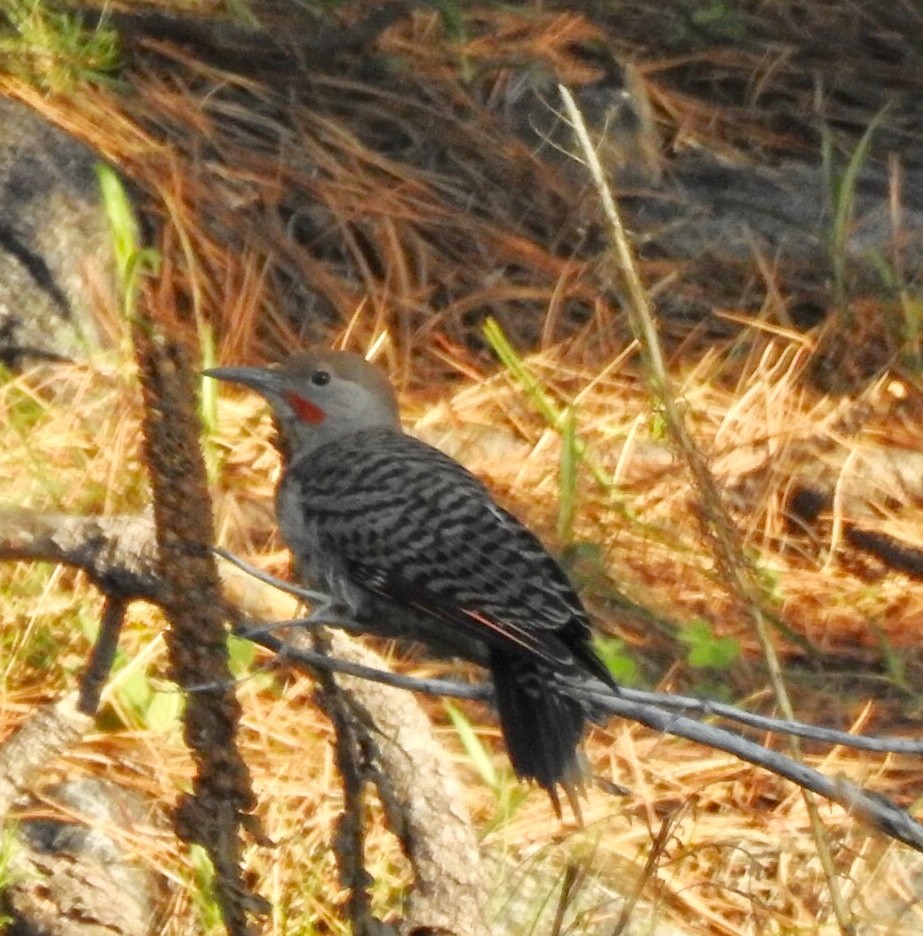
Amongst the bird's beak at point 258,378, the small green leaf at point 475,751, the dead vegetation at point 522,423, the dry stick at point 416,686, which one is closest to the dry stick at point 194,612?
the dry stick at point 416,686

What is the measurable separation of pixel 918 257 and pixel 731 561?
11.4 ft

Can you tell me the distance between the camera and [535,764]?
3.00 m

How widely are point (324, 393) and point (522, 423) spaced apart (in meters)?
1.09

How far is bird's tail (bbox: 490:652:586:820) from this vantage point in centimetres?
300

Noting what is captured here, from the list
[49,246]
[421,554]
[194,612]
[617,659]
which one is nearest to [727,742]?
[194,612]

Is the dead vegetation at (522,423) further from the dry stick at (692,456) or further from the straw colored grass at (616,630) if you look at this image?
the dry stick at (692,456)

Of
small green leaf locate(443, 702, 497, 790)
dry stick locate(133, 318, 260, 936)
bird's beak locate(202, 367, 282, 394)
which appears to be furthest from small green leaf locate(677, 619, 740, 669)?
dry stick locate(133, 318, 260, 936)

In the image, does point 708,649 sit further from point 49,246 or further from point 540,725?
point 49,246

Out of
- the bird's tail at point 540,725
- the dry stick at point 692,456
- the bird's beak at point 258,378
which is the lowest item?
the bird's tail at point 540,725

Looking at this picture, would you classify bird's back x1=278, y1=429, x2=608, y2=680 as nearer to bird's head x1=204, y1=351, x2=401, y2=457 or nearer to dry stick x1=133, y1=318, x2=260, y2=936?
bird's head x1=204, y1=351, x2=401, y2=457

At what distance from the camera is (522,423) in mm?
5258

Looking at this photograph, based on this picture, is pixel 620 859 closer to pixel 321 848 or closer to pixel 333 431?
pixel 321 848

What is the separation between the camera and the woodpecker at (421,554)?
3086 mm

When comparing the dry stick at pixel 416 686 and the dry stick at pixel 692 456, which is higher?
the dry stick at pixel 692 456
